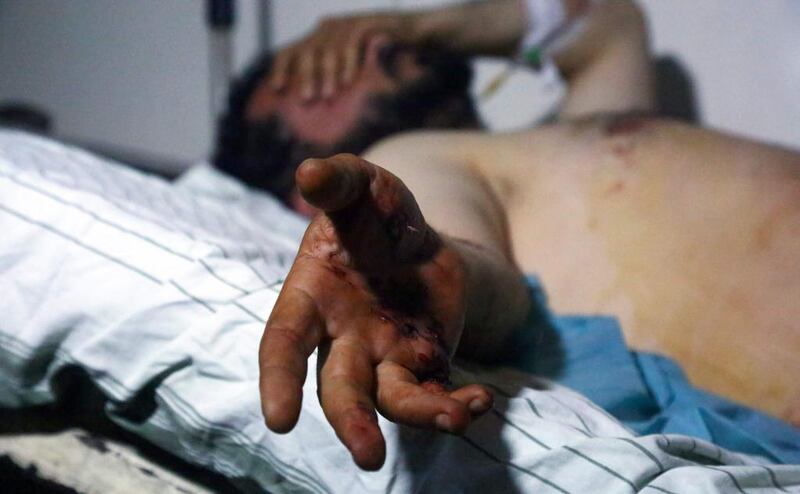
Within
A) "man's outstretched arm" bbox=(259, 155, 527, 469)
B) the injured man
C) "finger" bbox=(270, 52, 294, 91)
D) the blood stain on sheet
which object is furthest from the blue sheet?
"finger" bbox=(270, 52, 294, 91)

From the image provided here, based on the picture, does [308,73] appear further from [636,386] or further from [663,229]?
[636,386]

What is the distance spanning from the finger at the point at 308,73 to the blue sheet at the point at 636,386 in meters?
0.55

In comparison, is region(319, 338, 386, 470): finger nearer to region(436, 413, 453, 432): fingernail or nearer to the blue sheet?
region(436, 413, 453, 432): fingernail

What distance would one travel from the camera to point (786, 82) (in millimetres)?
1116

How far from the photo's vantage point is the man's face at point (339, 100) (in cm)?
109

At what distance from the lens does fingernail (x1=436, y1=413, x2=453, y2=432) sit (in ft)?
1.16

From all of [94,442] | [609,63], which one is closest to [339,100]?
[609,63]

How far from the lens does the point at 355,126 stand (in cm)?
109

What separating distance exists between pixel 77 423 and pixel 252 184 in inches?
24.1

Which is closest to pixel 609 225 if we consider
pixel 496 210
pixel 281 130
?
pixel 496 210

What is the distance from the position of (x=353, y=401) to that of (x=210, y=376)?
0.56 feet

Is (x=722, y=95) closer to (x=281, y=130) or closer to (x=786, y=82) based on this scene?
(x=786, y=82)

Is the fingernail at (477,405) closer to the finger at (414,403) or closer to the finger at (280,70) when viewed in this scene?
the finger at (414,403)

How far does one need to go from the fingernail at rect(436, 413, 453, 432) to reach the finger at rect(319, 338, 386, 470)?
28mm
